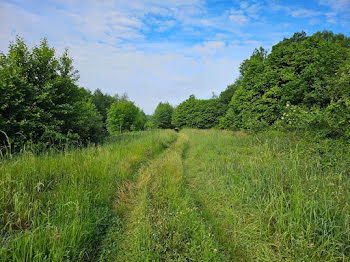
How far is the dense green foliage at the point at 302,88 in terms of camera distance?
4922 millimetres

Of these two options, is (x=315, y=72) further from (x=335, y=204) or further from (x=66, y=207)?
(x=66, y=207)

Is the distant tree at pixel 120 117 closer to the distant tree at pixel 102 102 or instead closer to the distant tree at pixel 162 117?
the distant tree at pixel 162 117

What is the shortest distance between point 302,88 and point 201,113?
2076 cm

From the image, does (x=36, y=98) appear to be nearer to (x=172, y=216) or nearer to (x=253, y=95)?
(x=172, y=216)

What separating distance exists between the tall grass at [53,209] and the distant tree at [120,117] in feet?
85.7

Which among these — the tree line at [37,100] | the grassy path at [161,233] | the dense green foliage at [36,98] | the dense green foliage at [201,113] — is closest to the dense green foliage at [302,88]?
the grassy path at [161,233]

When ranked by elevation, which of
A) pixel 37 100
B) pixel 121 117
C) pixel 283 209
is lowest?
pixel 283 209

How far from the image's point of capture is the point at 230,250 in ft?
7.22

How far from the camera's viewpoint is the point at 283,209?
7.95ft

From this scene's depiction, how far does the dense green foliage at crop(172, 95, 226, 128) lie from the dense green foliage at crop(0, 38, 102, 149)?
22057mm

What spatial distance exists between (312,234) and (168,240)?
208cm

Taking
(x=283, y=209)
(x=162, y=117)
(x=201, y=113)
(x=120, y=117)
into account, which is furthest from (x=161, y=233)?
(x=162, y=117)

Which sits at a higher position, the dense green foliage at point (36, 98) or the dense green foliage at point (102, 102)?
the dense green foliage at point (102, 102)

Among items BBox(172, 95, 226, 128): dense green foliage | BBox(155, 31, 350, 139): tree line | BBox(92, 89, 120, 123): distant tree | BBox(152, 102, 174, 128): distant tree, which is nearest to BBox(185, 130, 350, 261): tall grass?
BBox(155, 31, 350, 139): tree line
